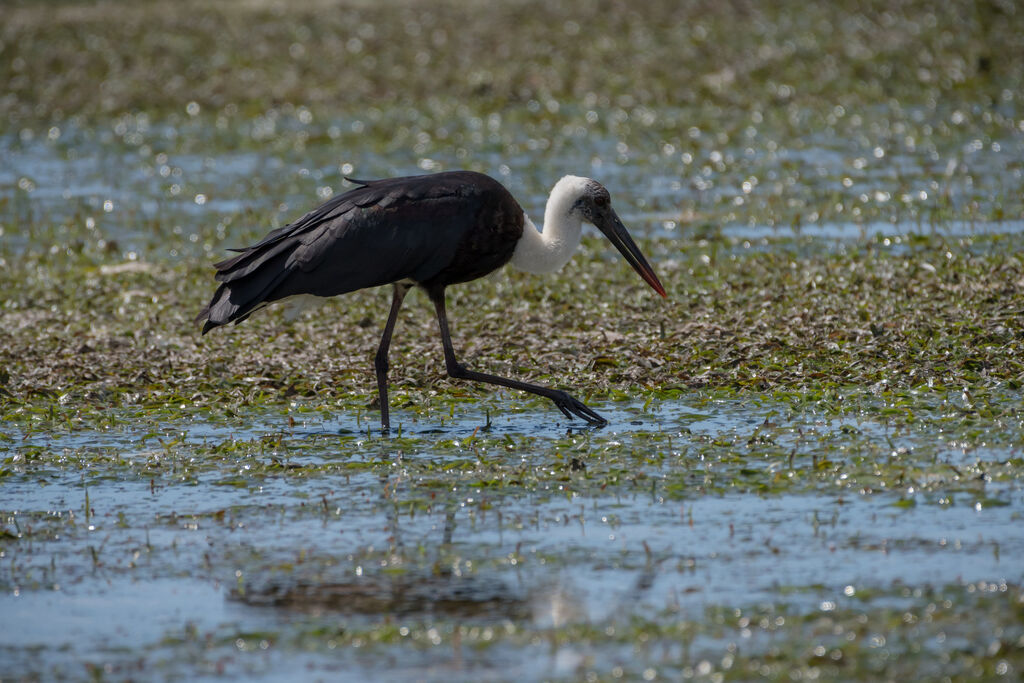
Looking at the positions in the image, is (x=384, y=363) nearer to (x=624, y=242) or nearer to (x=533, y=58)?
(x=624, y=242)

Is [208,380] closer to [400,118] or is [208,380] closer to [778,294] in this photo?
[778,294]

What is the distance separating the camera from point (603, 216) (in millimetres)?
8953

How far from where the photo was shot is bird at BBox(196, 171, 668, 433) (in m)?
8.20

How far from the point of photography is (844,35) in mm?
20938

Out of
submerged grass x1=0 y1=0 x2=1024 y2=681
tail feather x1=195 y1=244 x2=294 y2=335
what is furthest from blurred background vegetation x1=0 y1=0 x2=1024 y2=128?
tail feather x1=195 y1=244 x2=294 y2=335

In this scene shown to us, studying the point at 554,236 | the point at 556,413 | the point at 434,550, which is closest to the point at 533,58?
the point at 554,236

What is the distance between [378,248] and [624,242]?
5.47 ft

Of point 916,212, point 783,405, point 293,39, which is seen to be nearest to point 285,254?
point 783,405

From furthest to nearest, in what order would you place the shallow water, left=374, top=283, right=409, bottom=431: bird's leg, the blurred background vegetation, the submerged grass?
1. the blurred background vegetation
2. left=374, top=283, right=409, bottom=431: bird's leg
3. the shallow water
4. the submerged grass

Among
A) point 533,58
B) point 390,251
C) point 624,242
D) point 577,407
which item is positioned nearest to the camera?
point 577,407

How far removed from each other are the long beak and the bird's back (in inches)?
32.0

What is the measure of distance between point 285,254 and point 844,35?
47.9 feet

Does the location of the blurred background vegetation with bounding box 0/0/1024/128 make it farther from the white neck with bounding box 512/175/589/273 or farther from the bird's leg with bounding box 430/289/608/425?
the bird's leg with bounding box 430/289/608/425

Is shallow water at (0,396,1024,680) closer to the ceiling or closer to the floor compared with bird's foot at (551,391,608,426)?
closer to the floor
